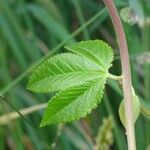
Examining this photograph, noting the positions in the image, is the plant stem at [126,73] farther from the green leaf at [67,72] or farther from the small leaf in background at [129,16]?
the small leaf in background at [129,16]

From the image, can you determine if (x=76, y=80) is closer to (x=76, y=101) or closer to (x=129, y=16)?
(x=76, y=101)

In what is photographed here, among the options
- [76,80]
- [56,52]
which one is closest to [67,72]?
[76,80]

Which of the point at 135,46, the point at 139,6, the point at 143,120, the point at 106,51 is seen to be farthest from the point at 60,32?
the point at 106,51

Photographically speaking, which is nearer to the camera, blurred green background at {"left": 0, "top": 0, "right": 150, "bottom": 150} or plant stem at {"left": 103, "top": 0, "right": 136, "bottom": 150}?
plant stem at {"left": 103, "top": 0, "right": 136, "bottom": 150}

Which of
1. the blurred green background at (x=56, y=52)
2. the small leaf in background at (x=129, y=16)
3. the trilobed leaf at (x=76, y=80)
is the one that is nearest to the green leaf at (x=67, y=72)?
the trilobed leaf at (x=76, y=80)

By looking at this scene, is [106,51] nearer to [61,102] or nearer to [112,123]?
[61,102]

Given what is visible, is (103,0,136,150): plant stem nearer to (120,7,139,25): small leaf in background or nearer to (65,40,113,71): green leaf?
(65,40,113,71): green leaf

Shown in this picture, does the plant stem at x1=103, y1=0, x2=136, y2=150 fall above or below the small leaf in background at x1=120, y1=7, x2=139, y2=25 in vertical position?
below

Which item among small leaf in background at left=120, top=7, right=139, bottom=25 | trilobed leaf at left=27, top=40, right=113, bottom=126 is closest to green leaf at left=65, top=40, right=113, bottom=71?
trilobed leaf at left=27, top=40, right=113, bottom=126
